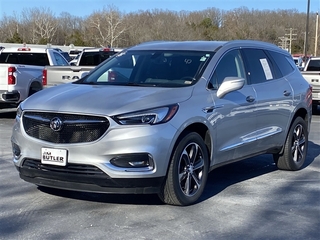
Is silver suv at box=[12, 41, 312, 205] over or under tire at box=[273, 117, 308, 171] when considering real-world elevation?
over

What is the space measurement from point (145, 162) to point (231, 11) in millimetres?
90909

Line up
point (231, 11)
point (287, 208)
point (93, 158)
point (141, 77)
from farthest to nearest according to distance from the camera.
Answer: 1. point (231, 11)
2. point (141, 77)
3. point (287, 208)
4. point (93, 158)

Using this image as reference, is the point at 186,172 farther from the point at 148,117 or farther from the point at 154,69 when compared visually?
the point at 154,69

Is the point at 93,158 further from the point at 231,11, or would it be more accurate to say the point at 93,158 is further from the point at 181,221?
the point at 231,11

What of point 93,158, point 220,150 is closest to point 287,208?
point 220,150

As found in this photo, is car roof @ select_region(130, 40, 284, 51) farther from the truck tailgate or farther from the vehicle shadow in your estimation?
the truck tailgate

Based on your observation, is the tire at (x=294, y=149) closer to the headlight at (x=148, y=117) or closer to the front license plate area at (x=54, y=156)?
the headlight at (x=148, y=117)

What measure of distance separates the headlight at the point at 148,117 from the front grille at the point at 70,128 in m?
0.16

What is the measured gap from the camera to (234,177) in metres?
7.82

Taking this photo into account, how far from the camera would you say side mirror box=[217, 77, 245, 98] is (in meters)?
6.51

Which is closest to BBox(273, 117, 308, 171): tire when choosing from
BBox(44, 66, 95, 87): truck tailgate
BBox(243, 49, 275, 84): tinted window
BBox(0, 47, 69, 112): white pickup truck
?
BBox(243, 49, 275, 84): tinted window

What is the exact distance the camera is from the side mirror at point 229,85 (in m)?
6.51

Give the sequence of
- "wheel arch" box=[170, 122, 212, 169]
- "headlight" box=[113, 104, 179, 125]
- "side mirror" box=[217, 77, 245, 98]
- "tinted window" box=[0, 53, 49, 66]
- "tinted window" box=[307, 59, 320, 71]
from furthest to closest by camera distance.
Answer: "tinted window" box=[307, 59, 320, 71], "tinted window" box=[0, 53, 49, 66], "side mirror" box=[217, 77, 245, 98], "wheel arch" box=[170, 122, 212, 169], "headlight" box=[113, 104, 179, 125]

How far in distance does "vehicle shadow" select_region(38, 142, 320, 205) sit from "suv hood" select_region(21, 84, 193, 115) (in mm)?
1119
